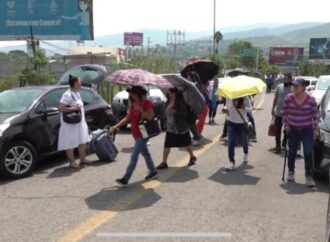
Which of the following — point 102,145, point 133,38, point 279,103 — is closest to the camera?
point 102,145

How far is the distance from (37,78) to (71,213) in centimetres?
1401

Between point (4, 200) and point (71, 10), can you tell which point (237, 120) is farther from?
point (71, 10)

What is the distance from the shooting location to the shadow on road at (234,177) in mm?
8461

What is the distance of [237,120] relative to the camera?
962 cm

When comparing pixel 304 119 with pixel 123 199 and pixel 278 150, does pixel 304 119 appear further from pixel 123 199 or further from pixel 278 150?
pixel 278 150

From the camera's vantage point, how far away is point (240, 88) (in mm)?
9438

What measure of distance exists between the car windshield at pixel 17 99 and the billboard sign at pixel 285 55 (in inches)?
3944

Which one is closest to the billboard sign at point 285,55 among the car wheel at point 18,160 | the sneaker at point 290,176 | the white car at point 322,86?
the white car at point 322,86

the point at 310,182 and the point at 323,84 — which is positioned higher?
the point at 310,182

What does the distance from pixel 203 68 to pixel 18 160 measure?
17.1 ft

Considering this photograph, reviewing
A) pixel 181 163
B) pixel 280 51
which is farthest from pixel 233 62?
pixel 181 163

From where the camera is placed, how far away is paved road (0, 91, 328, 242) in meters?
5.88

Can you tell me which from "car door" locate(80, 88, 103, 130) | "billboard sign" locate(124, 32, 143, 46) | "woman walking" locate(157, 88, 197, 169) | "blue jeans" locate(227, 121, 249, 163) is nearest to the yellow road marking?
"woman walking" locate(157, 88, 197, 169)

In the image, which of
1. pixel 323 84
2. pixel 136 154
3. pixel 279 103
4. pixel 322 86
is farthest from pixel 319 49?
pixel 136 154
